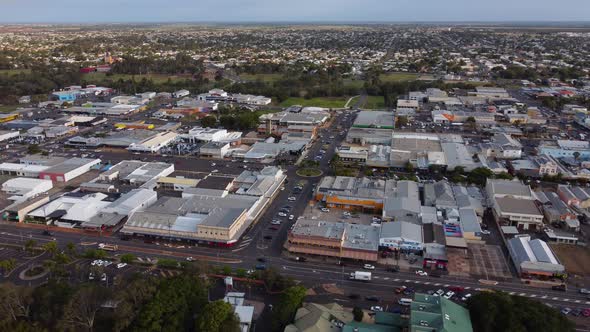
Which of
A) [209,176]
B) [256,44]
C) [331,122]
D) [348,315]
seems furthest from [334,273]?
[256,44]

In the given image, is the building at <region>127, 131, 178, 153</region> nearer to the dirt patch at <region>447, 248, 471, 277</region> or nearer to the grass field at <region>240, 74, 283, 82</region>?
the dirt patch at <region>447, 248, 471, 277</region>

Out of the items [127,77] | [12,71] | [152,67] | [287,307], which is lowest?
[287,307]

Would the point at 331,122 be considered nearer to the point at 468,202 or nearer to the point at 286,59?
the point at 468,202

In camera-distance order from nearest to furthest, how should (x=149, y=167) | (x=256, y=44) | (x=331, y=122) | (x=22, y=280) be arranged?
(x=22, y=280) → (x=149, y=167) → (x=331, y=122) → (x=256, y=44)

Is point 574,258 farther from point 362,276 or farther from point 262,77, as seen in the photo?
point 262,77

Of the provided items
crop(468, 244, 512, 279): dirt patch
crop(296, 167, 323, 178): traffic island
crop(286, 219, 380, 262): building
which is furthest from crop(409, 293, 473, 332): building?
crop(296, 167, 323, 178): traffic island

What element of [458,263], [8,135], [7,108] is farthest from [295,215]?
[7,108]

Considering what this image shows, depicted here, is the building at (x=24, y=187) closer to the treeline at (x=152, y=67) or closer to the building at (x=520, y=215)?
the building at (x=520, y=215)
